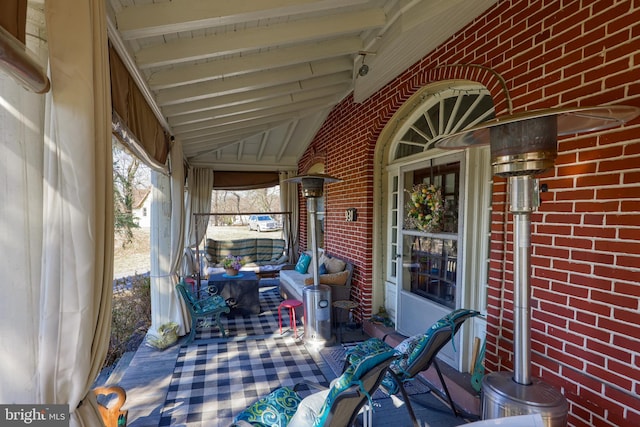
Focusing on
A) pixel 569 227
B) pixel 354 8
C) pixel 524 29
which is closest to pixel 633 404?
pixel 569 227

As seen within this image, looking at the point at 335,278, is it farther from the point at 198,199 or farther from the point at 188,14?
the point at 198,199

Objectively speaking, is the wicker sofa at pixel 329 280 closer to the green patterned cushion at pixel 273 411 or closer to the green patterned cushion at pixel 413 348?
the green patterned cushion at pixel 413 348

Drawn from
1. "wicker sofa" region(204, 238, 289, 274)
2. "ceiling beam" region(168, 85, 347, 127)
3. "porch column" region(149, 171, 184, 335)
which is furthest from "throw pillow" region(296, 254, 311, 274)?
"ceiling beam" region(168, 85, 347, 127)

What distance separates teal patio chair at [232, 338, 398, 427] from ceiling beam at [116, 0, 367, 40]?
214 centimetres

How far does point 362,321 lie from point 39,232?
368 cm

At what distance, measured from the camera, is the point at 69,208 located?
113 cm

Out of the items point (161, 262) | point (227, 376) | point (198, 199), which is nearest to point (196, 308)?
point (161, 262)

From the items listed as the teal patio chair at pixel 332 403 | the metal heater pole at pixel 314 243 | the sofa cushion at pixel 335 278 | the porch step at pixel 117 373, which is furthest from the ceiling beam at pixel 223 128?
the teal patio chair at pixel 332 403

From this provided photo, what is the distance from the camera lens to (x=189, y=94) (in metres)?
3.02

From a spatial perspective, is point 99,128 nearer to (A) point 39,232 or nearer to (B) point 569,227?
(A) point 39,232

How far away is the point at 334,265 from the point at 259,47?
315 cm

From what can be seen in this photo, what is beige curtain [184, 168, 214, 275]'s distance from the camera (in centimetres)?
715

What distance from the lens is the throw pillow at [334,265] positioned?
4.54 meters

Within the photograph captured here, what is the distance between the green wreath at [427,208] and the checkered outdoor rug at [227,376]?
1818 mm
